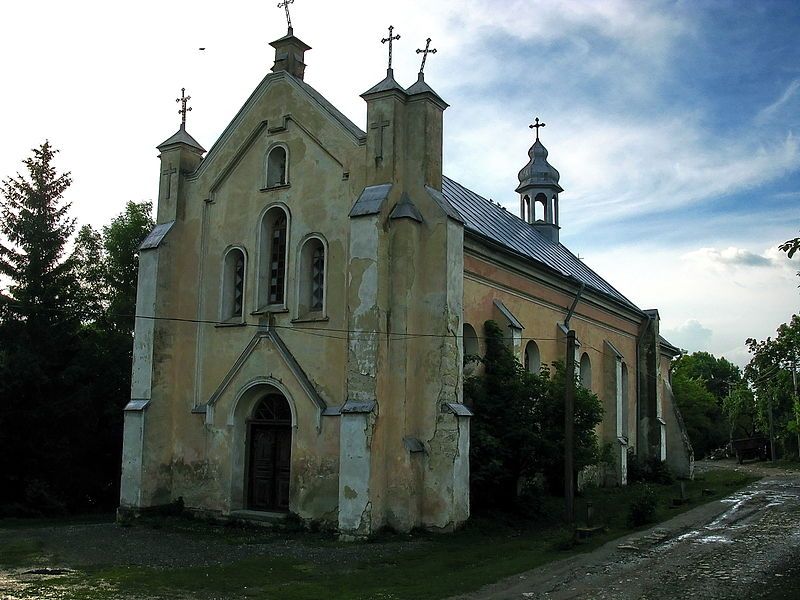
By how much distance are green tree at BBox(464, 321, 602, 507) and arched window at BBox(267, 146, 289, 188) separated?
23.2 feet

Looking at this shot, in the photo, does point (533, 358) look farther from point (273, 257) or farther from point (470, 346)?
point (273, 257)

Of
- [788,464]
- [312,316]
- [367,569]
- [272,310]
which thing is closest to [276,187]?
[272,310]

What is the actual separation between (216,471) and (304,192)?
7276 mm

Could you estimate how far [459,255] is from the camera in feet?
59.2

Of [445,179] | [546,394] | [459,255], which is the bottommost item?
[546,394]

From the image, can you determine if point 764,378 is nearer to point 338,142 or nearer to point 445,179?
point 445,179

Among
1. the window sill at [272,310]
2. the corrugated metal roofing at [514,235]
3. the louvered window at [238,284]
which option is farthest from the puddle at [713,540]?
the louvered window at [238,284]

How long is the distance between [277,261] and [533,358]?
9.00 m

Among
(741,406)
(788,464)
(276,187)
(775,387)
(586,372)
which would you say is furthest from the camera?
(741,406)

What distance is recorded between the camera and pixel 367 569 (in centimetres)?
1340

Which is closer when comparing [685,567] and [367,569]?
[685,567]

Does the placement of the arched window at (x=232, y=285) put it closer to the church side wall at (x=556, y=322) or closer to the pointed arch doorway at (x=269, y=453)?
the pointed arch doorway at (x=269, y=453)

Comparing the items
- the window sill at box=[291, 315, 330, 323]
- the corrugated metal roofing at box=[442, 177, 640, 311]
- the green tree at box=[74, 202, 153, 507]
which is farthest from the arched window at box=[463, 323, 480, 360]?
the green tree at box=[74, 202, 153, 507]

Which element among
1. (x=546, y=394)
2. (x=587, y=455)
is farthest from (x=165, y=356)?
(x=587, y=455)
